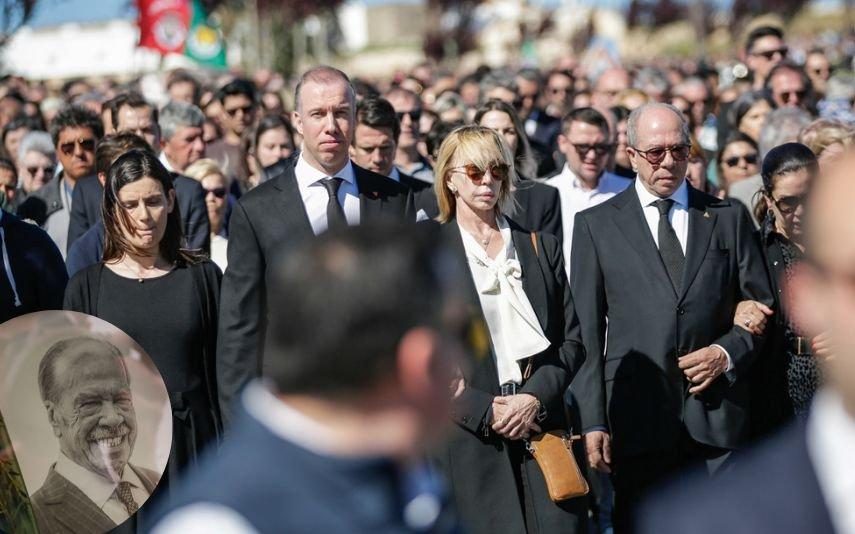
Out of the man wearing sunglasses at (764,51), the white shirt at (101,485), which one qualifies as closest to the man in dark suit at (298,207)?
the white shirt at (101,485)

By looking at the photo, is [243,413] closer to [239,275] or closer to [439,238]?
[439,238]

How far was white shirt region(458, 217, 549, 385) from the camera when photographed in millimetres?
5652

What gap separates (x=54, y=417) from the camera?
4523mm

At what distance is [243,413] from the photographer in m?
2.30

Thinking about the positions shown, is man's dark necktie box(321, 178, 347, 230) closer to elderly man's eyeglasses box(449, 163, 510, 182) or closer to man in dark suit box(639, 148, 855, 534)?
elderly man's eyeglasses box(449, 163, 510, 182)

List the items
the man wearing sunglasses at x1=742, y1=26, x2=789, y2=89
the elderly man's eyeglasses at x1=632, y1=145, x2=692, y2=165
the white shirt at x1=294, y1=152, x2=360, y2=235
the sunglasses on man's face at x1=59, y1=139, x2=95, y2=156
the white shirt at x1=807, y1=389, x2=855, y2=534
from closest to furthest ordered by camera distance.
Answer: the white shirt at x1=807, y1=389, x2=855, y2=534 → the white shirt at x1=294, y1=152, x2=360, y2=235 → the elderly man's eyeglasses at x1=632, y1=145, x2=692, y2=165 → the sunglasses on man's face at x1=59, y1=139, x2=95, y2=156 → the man wearing sunglasses at x1=742, y1=26, x2=789, y2=89

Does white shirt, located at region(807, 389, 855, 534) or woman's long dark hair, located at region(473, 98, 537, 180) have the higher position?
white shirt, located at region(807, 389, 855, 534)

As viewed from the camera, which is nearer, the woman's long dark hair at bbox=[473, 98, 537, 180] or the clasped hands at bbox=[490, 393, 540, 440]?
the clasped hands at bbox=[490, 393, 540, 440]

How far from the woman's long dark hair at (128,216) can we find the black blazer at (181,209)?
824 millimetres

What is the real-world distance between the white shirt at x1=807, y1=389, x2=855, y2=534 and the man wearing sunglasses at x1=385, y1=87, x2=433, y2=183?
7363 mm

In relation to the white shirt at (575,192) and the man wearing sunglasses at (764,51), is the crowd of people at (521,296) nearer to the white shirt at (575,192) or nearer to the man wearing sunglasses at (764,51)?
the white shirt at (575,192)

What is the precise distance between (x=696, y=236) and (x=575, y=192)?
2007mm

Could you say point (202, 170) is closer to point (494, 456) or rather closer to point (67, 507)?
point (494, 456)

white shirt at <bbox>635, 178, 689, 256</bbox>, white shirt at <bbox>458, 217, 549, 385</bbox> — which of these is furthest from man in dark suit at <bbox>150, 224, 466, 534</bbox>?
white shirt at <bbox>635, 178, 689, 256</bbox>
